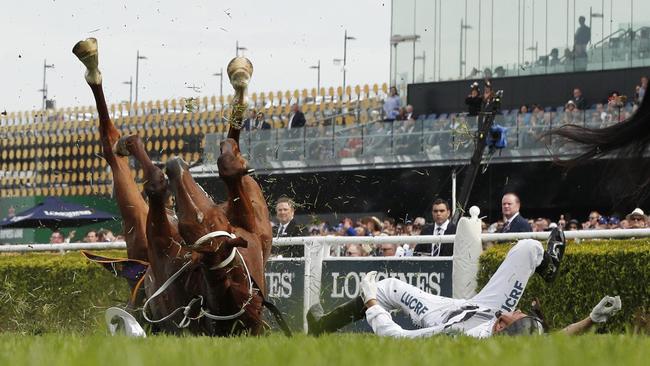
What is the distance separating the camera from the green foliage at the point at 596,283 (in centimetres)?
916

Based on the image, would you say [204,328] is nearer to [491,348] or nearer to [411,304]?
[411,304]

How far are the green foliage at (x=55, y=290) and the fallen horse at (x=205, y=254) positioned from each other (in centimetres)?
480

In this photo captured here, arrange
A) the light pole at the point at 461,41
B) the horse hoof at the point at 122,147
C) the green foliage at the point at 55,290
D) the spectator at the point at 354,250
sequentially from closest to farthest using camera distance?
the horse hoof at the point at 122,147 < the spectator at the point at 354,250 < the green foliage at the point at 55,290 < the light pole at the point at 461,41

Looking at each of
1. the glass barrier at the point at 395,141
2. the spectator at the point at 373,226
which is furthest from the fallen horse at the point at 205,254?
the glass barrier at the point at 395,141

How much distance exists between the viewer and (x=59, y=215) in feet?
73.5

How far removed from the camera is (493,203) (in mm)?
21297

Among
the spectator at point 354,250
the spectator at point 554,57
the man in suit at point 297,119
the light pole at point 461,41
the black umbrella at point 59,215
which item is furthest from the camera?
the light pole at point 461,41

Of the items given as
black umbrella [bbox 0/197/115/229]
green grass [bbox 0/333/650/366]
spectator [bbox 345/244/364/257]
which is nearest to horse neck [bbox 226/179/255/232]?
green grass [bbox 0/333/650/366]

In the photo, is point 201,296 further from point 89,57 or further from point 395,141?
point 395,141

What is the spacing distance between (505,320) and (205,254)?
1.71 meters

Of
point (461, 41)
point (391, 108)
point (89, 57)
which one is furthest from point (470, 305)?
point (461, 41)

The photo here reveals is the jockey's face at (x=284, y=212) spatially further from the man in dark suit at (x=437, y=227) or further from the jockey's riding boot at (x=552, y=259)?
the jockey's riding boot at (x=552, y=259)

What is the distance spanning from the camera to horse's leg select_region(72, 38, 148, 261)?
316 inches

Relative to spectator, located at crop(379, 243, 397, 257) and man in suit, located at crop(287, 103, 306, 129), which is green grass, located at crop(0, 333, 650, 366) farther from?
man in suit, located at crop(287, 103, 306, 129)
